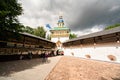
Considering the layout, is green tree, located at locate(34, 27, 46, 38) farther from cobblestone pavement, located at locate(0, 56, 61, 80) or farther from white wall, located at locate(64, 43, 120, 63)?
cobblestone pavement, located at locate(0, 56, 61, 80)

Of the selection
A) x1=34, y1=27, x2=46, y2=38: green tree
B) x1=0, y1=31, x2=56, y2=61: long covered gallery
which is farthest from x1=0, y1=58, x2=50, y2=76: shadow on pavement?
x1=34, y1=27, x2=46, y2=38: green tree

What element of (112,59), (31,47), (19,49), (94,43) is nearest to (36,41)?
(31,47)

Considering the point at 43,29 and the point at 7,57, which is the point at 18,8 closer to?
the point at 7,57

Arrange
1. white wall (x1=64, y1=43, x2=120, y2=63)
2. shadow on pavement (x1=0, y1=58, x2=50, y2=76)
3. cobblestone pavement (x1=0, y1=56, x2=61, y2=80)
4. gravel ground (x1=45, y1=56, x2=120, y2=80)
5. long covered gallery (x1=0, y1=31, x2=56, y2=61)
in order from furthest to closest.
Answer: white wall (x1=64, y1=43, x2=120, y2=63)
long covered gallery (x1=0, y1=31, x2=56, y2=61)
shadow on pavement (x1=0, y1=58, x2=50, y2=76)
gravel ground (x1=45, y1=56, x2=120, y2=80)
cobblestone pavement (x1=0, y1=56, x2=61, y2=80)

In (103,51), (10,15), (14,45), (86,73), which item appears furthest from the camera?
(103,51)

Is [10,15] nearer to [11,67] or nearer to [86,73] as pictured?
[11,67]

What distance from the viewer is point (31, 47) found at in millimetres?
19234

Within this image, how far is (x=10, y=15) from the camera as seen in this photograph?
340 inches

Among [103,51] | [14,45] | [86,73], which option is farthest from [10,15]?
[103,51]

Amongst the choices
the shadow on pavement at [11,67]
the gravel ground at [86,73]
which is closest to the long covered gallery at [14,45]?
the shadow on pavement at [11,67]

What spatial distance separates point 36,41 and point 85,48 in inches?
437

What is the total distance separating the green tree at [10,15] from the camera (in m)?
7.80

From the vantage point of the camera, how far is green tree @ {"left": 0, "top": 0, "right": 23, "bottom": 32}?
7.80 metres

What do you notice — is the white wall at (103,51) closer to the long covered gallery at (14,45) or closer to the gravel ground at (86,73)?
the gravel ground at (86,73)
